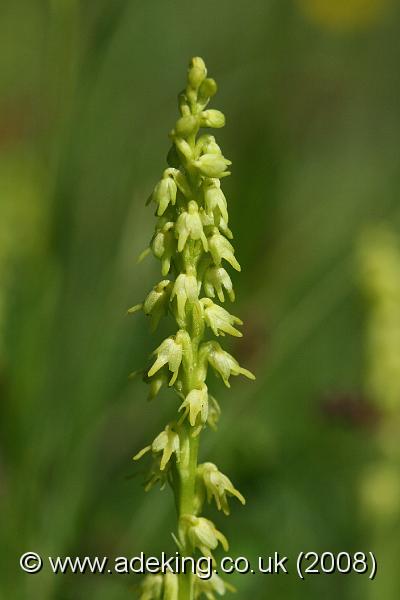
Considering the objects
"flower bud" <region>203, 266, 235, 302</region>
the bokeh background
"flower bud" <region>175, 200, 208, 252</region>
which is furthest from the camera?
the bokeh background

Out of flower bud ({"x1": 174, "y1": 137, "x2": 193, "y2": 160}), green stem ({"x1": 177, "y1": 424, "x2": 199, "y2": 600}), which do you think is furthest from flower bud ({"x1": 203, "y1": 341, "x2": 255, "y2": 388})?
flower bud ({"x1": 174, "y1": 137, "x2": 193, "y2": 160})

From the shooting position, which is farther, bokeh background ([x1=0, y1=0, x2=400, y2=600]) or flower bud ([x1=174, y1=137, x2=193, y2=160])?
bokeh background ([x1=0, y1=0, x2=400, y2=600])

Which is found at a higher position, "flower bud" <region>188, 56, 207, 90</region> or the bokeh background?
"flower bud" <region>188, 56, 207, 90</region>

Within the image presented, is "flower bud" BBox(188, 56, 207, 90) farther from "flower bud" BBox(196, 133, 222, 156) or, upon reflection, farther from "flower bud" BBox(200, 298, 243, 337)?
"flower bud" BBox(200, 298, 243, 337)

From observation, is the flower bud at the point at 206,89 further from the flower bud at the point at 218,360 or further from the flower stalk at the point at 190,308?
the flower bud at the point at 218,360

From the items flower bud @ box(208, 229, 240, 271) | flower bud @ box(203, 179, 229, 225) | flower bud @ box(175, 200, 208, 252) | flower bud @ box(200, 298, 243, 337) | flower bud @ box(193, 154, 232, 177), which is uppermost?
flower bud @ box(193, 154, 232, 177)

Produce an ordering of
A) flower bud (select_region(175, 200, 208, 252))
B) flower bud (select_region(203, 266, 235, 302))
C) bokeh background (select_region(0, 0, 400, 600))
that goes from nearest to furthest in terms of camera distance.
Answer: flower bud (select_region(175, 200, 208, 252)) < flower bud (select_region(203, 266, 235, 302)) < bokeh background (select_region(0, 0, 400, 600))
